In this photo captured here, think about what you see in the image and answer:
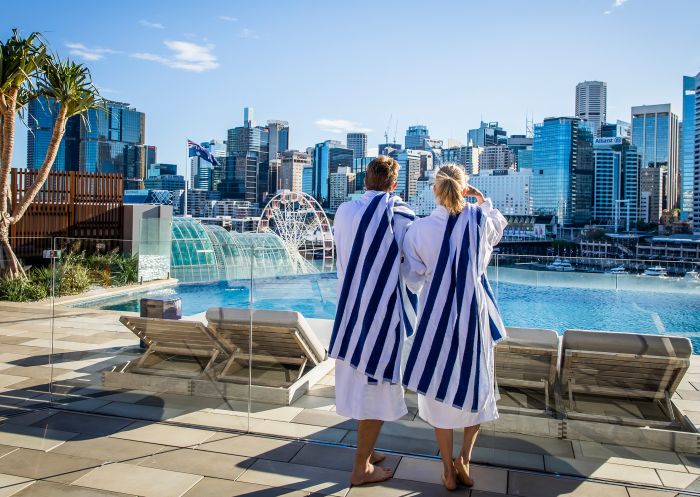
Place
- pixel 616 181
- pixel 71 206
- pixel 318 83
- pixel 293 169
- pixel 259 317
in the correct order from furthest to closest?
1. pixel 293 169
2. pixel 318 83
3. pixel 616 181
4. pixel 71 206
5. pixel 259 317

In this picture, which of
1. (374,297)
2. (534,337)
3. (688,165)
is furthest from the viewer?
(688,165)

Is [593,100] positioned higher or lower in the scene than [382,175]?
higher

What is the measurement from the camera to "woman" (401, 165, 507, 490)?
8.47ft

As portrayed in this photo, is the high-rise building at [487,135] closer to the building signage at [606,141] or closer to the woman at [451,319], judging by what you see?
the building signage at [606,141]

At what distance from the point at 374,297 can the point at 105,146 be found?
15779 cm

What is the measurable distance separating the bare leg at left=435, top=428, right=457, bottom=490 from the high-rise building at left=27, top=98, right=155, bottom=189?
5506 inches

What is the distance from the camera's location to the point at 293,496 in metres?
2.62

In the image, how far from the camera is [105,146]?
485 feet

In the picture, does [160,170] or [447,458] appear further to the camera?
[160,170]

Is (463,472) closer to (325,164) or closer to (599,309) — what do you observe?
(599,309)

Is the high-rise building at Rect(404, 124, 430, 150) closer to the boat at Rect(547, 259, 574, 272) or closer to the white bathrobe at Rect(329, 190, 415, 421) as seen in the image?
the boat at Rect(547, 259, 574, 272)

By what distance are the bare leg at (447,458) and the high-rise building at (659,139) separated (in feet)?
514

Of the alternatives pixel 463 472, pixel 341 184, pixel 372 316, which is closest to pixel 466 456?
pixel 463 472

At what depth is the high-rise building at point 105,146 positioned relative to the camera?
453ft
